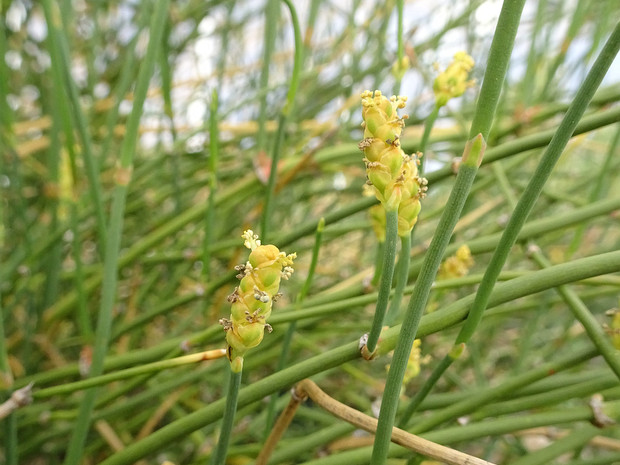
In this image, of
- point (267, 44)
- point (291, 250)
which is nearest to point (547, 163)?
point (267, 44)

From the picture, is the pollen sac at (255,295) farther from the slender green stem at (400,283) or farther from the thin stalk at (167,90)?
the thin stalk at (167,90)

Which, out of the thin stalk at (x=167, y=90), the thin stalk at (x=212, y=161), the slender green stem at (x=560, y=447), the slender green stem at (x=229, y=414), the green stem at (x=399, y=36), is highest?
the thin stalk at (x=167, y=90)

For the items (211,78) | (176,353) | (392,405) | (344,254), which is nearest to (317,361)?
(392,405)

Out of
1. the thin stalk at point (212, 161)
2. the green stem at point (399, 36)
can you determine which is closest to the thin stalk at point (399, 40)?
the green stem at point (399, 36)

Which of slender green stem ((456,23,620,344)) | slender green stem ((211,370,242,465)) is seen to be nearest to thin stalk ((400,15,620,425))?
slender green stem ((456,23,620,344))

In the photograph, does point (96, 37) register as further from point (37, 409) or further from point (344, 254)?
point (344, 254)

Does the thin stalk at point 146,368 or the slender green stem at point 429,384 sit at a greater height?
the slender green stem at point 429,384
